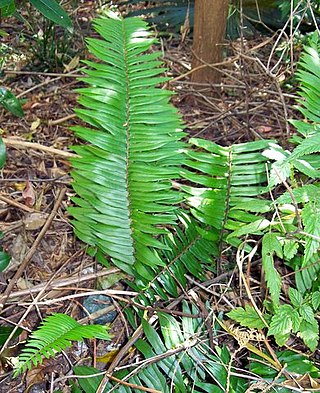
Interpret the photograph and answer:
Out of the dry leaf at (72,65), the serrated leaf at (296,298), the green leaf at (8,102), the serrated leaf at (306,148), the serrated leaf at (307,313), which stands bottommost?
the serrated leaf at (307,313)

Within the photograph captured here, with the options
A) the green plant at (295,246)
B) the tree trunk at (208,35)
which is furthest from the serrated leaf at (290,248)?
the tree trunk at (208,35)

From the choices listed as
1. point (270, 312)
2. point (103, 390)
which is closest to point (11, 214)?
point (103, 390)

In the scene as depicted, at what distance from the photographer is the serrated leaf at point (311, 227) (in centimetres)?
117

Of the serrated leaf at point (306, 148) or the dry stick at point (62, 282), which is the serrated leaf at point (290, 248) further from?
the dry stick at point (62, 282)

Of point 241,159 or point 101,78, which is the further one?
point 101,78

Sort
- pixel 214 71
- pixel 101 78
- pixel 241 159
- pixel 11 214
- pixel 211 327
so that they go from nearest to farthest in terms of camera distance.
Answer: pixel 211 327
pixel 241 159
pixel 101 78
pixel 11 214
pixel 214 71

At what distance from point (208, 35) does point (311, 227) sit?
1351 mm

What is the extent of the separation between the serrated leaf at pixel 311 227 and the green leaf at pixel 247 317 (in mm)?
224

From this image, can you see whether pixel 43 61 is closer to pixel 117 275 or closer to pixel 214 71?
pixel 214 71

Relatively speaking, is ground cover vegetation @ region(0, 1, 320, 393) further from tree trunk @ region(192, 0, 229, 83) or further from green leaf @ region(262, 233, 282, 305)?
tree trunk @ region(192, 0, 229, 83)

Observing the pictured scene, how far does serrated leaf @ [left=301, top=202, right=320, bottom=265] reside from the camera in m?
1.17

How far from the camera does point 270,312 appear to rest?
142 centimetres

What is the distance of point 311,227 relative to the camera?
1.17 metres

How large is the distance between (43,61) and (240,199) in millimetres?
1591
